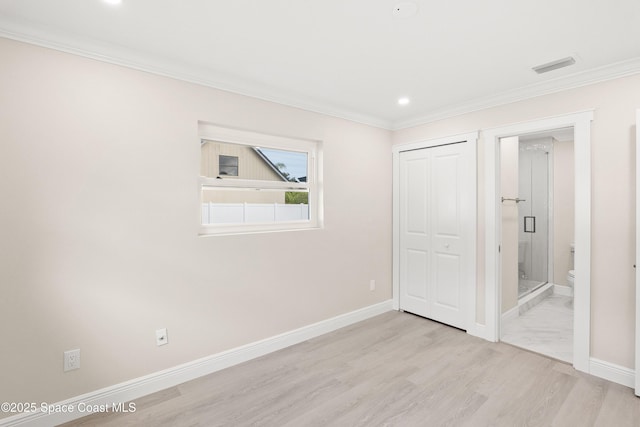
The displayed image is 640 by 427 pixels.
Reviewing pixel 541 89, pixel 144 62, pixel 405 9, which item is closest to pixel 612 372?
pixel 541 89

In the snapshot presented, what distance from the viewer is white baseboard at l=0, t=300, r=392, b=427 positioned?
1945mm

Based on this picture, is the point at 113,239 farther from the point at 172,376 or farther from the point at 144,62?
the point at 144,62

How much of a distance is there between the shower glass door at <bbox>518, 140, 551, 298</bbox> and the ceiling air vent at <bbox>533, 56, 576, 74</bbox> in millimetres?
3015

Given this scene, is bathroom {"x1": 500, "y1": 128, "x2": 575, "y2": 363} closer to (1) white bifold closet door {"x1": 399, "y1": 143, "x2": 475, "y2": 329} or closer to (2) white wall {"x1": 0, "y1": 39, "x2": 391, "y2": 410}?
(1) white bifold closet door {"x1": 399, "y1": 143, "x2": 475, "y2": 329}

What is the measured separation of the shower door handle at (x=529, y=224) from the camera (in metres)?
5.17

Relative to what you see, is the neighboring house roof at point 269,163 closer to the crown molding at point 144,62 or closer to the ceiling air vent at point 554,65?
the crown molding at point 144,62

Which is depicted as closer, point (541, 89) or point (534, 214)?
point (541, 89)

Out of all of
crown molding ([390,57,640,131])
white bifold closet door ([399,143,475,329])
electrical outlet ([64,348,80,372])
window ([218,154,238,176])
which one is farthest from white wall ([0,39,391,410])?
crown molding ([390,57,640,131])

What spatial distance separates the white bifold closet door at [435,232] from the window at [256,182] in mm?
1277

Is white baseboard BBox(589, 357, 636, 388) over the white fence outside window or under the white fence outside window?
under

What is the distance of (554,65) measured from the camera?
2.42 metres

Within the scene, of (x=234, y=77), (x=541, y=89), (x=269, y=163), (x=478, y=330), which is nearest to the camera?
(x=234, y=77)

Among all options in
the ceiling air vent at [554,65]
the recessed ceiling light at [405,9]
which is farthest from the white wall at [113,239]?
the ceiling air vent at [554,65]

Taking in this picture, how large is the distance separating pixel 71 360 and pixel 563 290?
607 centimetres
